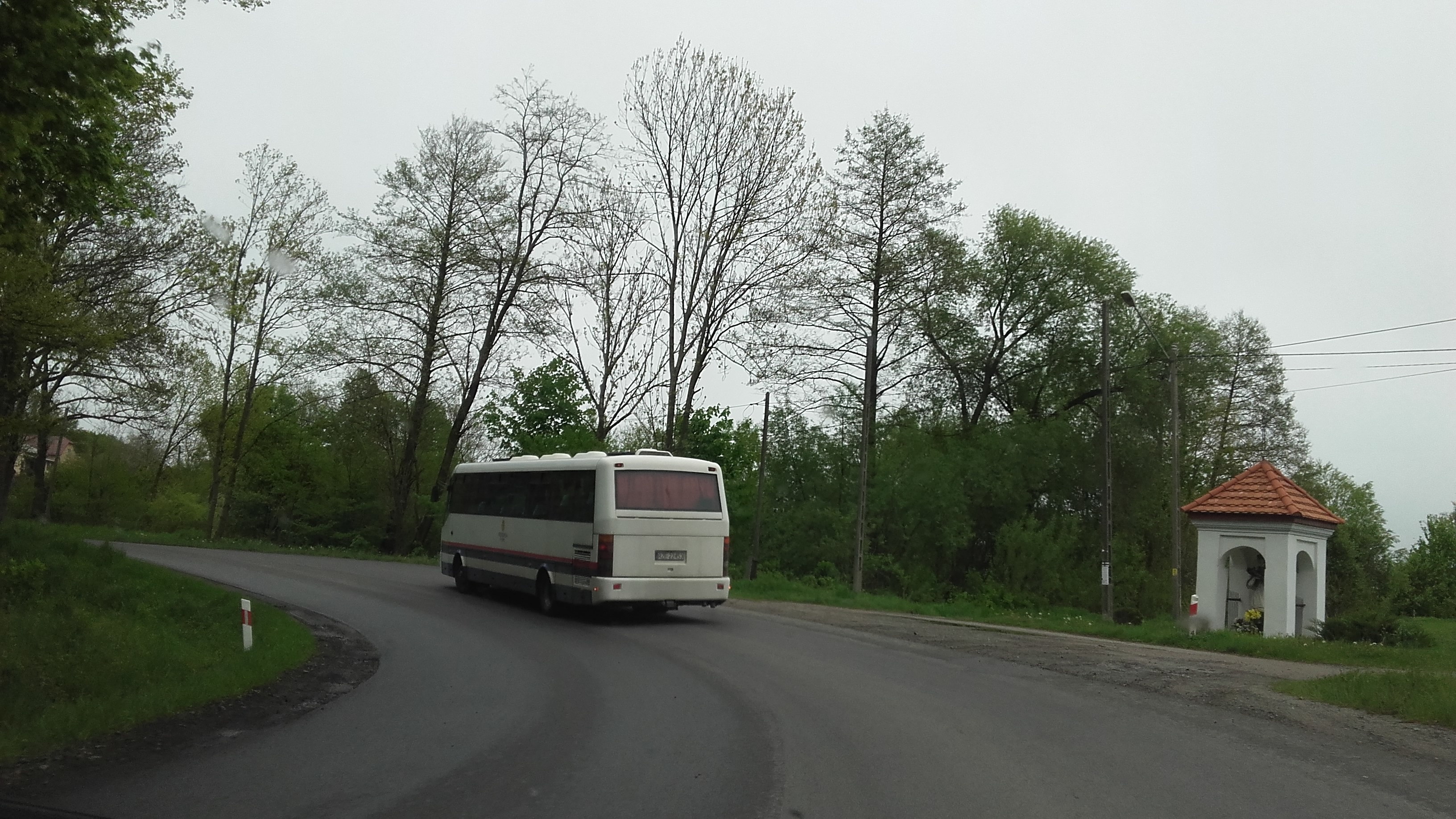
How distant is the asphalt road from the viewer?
656 centimetres

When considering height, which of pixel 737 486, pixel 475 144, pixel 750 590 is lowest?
pixel 750 590

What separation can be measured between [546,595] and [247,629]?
710cm

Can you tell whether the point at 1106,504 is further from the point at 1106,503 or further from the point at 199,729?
the point at 199,729

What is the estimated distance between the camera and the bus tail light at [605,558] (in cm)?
1747

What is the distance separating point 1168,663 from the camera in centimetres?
1525

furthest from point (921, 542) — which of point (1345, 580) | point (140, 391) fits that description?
point (140, 391)

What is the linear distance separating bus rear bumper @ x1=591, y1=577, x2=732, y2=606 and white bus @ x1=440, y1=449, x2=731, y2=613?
0.02 metres

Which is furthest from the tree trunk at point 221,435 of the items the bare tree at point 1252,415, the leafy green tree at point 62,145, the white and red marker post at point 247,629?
the bare tree at point 1252,415

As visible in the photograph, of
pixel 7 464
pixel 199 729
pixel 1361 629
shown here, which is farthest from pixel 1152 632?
pixel 7 464

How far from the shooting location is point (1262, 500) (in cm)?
2527

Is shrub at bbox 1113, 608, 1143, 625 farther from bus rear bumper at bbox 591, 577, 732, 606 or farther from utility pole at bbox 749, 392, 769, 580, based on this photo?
bus rear bumper at bbox 591, 577, 732, 606

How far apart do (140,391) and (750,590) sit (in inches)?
695

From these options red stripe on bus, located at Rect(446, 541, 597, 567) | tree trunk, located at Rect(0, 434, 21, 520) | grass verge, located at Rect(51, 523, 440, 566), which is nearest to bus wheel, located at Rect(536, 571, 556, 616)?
red stripe on bus, located at Rect(446, 541, 597, 567)

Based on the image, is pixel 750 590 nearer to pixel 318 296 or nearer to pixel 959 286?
pixel 959 286
